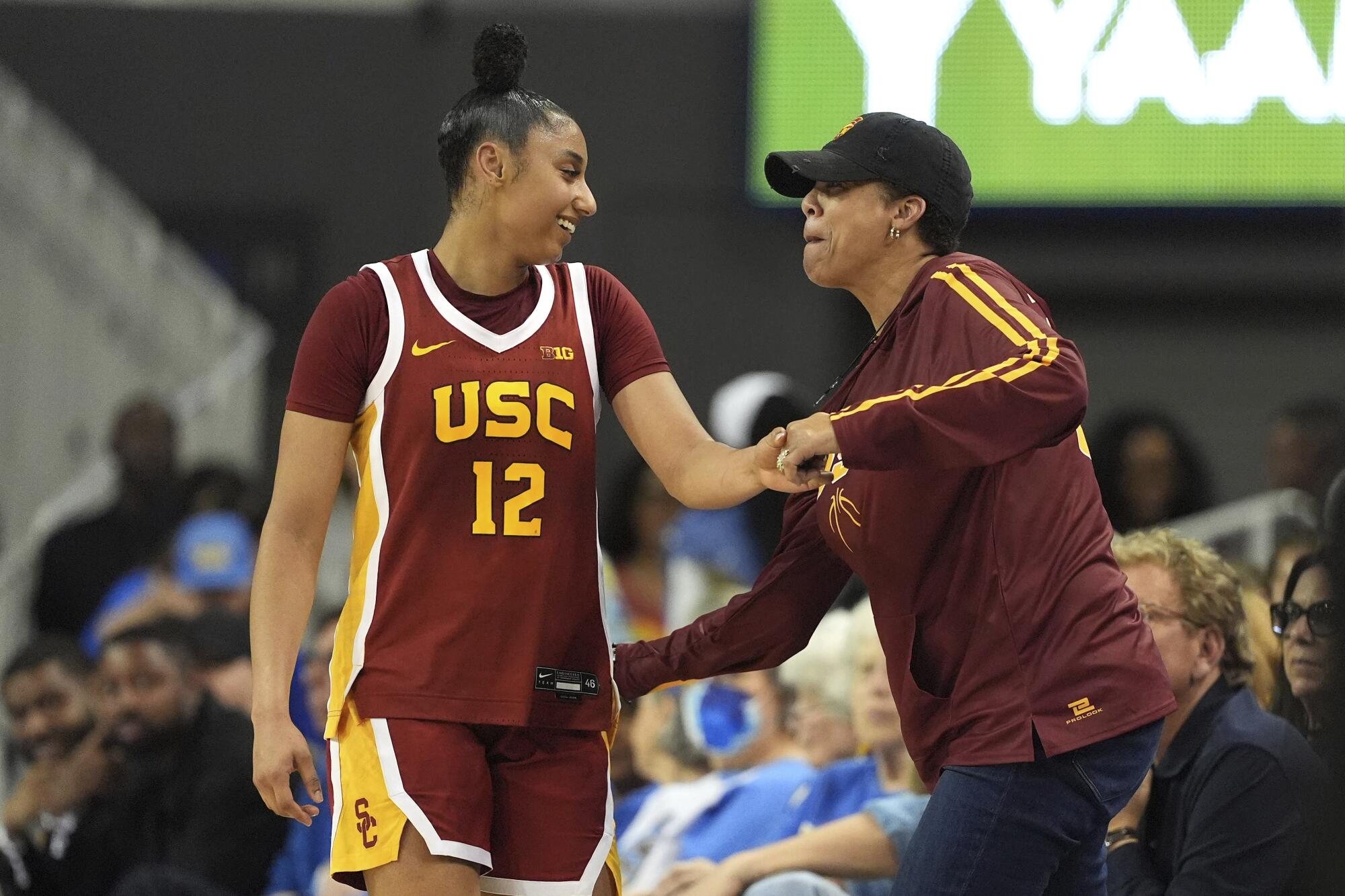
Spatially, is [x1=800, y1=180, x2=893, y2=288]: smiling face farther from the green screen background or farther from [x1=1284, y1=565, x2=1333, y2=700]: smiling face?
the green screen background

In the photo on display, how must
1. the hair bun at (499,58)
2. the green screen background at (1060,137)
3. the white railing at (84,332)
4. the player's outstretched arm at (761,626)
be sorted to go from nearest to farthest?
1. the hair bun at (499,58)
2. the player's outstretched arm at (761,626)
3. the green screen background at (1060,137)
4. the white railing at (84,332)

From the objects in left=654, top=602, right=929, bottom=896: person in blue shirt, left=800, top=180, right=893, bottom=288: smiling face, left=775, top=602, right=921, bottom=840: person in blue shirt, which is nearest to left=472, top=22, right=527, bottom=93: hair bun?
left=800, top=180, right=893, bottom=288: smiling face

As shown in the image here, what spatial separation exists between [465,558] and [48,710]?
3.21 m

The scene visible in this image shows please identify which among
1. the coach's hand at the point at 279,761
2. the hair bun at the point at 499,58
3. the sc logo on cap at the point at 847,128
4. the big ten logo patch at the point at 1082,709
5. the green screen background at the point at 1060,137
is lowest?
the coach's hand at the point at 279,761

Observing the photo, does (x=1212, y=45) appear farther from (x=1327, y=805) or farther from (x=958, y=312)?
(x=1327, y=805)

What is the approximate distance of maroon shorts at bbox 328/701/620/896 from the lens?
2621mm

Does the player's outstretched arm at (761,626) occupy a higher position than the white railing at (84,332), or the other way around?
the white railing at (84,332)

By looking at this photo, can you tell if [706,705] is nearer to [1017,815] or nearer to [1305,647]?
[1305,647]

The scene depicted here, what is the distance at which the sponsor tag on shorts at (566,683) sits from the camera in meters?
2.73

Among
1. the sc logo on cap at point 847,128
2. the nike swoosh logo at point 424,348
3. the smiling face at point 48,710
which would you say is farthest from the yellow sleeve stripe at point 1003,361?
the smiling face at point 48,710

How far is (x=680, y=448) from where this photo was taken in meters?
2.92

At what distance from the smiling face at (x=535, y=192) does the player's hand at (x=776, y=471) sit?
17.8 inches

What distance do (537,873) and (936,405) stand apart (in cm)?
93

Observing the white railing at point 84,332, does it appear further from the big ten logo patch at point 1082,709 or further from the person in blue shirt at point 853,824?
the big ten logo patch at point 1082,709
